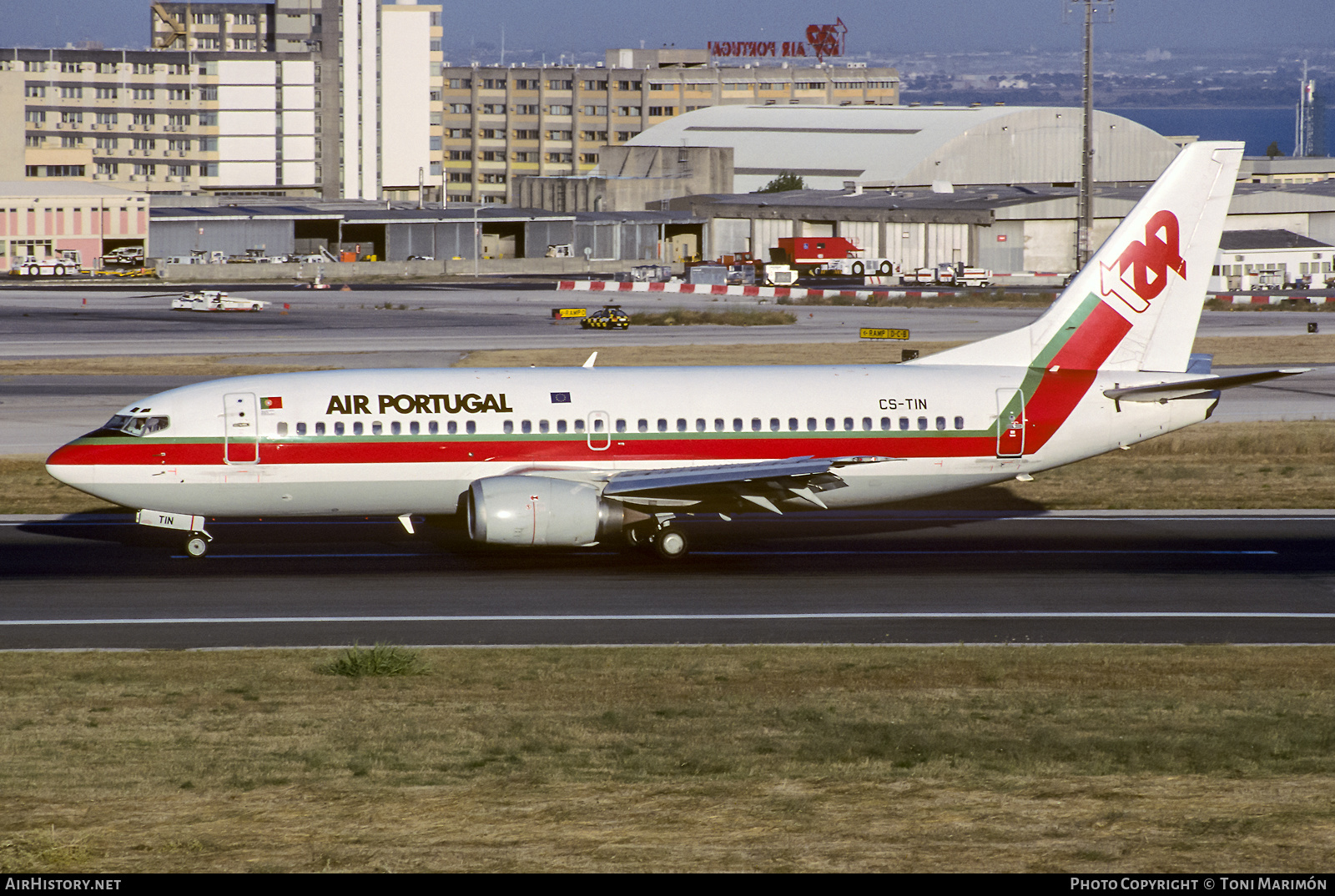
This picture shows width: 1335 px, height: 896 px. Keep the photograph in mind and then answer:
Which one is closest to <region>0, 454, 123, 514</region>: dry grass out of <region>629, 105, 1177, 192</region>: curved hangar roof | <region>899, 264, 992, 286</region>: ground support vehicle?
<region>899, 264, 992, 286</region>: ground support vehicle

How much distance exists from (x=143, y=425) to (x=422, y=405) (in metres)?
6.06

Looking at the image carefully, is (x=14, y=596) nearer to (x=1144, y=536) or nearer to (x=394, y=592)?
(x=394, y=592)

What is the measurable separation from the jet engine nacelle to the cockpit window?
7080mm

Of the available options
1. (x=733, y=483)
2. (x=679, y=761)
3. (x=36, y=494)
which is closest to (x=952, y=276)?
(x=36, y=494)

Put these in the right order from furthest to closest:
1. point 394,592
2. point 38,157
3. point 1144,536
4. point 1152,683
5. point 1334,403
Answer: point 38,157
point 1334,403
point 1144,536
point 394,592
point 1152,683

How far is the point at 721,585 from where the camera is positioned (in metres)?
31.2

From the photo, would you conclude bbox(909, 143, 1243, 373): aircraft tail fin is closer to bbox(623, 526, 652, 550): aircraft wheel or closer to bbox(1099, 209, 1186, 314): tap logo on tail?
bbox(1099, 209, 1186, 314): tap logo on tail

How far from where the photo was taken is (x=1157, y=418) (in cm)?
3381

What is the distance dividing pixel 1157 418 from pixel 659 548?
11.8 metres

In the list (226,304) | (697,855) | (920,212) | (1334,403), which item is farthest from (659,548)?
(920,212)

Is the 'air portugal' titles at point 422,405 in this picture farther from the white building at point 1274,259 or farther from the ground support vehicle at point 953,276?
the white building at point 1274,259

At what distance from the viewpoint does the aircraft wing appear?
3100cm

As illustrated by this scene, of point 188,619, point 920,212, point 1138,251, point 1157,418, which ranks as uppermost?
point 920,212

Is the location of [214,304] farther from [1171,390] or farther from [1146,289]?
[1171,390]
